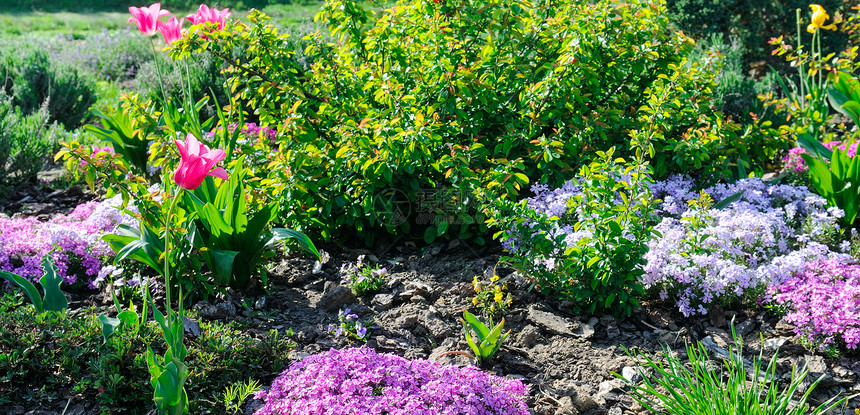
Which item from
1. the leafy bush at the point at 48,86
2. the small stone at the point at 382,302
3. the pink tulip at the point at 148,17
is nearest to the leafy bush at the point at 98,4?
the leafy bush at the point at 48,86


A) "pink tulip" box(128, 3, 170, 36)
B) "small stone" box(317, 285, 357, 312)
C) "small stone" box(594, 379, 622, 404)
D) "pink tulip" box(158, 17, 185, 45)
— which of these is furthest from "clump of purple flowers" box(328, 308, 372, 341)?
"pink tulip" box(158, 17, 185, 45)

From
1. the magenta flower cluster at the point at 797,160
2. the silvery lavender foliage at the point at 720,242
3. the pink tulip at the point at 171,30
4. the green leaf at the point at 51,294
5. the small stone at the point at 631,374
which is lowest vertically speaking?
the small stone at the point at 631,374

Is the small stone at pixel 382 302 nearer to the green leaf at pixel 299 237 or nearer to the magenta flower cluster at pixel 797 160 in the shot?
the green leaf at pixel 299 237

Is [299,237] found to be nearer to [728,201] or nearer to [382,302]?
[382,302]

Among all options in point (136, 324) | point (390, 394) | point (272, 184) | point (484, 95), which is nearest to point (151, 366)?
point (136, 324)

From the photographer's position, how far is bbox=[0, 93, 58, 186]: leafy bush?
454 centimetres

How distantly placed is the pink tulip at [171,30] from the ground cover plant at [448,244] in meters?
0.02

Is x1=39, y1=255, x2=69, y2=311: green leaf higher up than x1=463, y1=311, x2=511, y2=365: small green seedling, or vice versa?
x1=39, y1=255, x2=69, y2=311: green leaf

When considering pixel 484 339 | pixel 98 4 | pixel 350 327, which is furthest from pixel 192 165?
pixel 98 4

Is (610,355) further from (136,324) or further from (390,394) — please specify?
(136,324)

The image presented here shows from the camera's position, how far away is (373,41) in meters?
3.53

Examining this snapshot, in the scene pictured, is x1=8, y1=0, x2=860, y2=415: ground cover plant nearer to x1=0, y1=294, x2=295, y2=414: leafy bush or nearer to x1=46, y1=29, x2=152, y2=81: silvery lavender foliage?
x1=0, y1=294, x2=295, y2=414: leafy bush

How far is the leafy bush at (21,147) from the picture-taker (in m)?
4.54

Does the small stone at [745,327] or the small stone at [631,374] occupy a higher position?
the small stone at [745,327]
